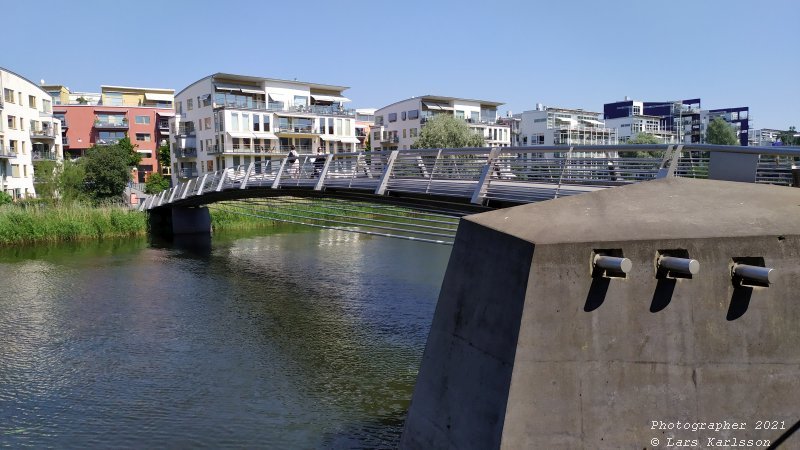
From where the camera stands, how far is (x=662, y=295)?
209 inches

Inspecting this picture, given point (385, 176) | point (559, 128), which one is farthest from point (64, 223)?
point (559, 128)

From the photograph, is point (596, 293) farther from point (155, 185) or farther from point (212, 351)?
point (155, 185)

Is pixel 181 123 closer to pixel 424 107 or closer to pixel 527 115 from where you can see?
pixel 424 107

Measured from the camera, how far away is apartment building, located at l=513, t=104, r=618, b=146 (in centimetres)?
8531

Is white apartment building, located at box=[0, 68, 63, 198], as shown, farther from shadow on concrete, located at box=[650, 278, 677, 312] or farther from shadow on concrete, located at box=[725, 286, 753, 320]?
shadow on concrete, located at box=[725, 286, 753, 320]

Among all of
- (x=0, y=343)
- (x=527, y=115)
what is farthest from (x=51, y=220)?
(x=527, y=115)

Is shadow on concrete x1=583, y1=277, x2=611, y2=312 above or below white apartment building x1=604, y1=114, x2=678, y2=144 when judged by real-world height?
below

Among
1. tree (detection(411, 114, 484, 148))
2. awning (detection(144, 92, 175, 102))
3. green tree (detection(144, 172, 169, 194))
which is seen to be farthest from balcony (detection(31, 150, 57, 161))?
tree (detection(411, 114, 484, 148))

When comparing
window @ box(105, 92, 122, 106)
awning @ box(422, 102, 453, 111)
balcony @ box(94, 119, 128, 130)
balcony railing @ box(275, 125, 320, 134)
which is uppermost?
window @ box(105, 92, 122, 106)

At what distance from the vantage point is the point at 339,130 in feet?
215

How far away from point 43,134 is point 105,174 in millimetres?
19899

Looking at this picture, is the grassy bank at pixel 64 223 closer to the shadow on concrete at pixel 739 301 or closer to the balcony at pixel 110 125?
the shadow on concrete at pixel 739 301

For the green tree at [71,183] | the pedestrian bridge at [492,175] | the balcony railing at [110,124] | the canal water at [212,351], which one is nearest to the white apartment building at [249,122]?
the balcony railing at [110,124]

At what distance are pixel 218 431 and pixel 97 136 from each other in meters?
68.9
